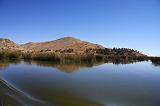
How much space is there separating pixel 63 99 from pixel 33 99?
115 cm

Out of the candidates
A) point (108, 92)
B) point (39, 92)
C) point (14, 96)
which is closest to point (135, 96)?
point (108, 92)

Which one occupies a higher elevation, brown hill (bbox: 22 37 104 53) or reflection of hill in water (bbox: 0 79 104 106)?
brown hill (bbox: 22 37 104 53)

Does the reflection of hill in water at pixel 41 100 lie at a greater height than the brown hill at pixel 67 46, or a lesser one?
lesser

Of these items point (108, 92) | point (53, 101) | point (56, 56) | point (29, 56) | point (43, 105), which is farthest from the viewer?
point (29, 56)

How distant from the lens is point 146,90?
Result: 12070 millimetres

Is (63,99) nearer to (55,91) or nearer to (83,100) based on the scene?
(83,100)

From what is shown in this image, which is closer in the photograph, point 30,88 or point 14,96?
point 14,96

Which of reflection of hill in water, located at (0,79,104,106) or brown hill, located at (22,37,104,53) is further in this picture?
brown hill, located at (22,37,104,53)

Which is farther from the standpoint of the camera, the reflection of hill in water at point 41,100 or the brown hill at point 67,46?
the brown hill at point 67,46

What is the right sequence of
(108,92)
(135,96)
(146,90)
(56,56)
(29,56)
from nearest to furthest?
(135,96)
(108,92)
(146,90)
(56,56)
(29,56)

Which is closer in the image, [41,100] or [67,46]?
[41,100]

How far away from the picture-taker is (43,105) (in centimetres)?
831

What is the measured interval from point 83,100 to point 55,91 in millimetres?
1996

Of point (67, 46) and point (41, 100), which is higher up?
point (67, 46)
